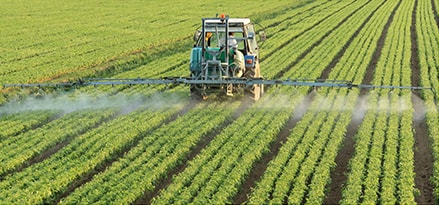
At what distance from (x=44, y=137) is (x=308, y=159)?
686 centimetres

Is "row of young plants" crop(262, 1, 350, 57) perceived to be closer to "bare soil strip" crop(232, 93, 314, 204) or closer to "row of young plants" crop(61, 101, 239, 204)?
"bare soil strip" crop(232, 93, 314, 204)

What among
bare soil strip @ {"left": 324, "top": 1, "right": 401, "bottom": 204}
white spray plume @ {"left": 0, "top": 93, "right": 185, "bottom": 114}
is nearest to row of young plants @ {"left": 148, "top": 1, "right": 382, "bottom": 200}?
bare soil strip @ {"left": 324, "top": 1, "right": 401, "bottom": 204}

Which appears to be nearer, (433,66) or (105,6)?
(433,66)

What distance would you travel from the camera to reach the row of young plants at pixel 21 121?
46.5ft

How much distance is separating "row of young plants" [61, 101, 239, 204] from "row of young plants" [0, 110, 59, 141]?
364 cm

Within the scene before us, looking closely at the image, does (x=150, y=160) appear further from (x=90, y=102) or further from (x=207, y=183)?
(x=90, y=102)

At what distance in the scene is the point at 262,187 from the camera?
1046 centimetres

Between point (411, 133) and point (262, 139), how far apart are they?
404cm

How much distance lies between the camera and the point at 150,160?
11891mm

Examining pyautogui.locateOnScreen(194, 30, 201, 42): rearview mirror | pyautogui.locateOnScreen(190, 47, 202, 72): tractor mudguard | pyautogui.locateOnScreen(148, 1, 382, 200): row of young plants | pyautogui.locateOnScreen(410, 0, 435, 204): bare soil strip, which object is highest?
pyautogui.locateOnScreen(194, 30, 201, 42): rearview mirror

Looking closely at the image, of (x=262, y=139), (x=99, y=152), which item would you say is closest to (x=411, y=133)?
(x=262, y=139)

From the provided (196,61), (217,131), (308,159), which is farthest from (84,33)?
(308,159)

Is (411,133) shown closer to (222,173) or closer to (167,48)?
(222,173)

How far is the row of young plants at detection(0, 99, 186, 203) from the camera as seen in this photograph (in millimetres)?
10181
